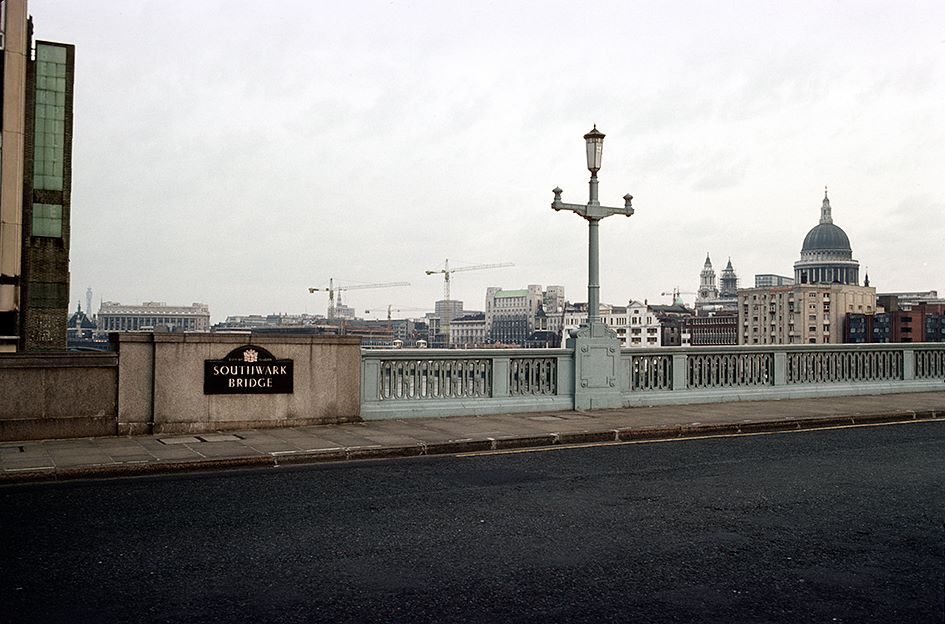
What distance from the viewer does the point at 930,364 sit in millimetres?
19781

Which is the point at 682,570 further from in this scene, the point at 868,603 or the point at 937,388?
the point at 937,388

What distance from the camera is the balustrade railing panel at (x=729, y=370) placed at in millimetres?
16531

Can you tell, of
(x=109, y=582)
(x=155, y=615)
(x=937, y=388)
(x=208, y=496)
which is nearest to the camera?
(x=155, y=615)

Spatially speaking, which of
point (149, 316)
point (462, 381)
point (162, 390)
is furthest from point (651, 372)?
point (149, 316)

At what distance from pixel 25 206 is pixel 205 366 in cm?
1154

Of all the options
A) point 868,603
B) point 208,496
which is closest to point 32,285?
point 208,496

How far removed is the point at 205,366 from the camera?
39.3 ft

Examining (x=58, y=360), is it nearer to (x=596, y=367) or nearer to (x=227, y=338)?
(x=227, y=338)

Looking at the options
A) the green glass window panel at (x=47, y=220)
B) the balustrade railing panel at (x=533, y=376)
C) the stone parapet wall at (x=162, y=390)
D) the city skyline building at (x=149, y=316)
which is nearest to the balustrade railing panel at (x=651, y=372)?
the balustrade railing panel at (x=533, y=376)

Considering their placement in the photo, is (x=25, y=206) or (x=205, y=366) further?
(x=25, y=206)

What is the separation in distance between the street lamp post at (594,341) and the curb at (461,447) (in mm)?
2574

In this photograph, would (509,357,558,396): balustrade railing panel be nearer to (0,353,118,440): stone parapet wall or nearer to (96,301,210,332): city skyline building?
(0,353,118,440): stone parapet wall

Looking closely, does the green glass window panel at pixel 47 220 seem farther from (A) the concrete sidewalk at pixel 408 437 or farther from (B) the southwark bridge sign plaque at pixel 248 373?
(A) the concrete sidewalk at pixel 408 437

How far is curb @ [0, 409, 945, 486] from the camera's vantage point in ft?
29.3
